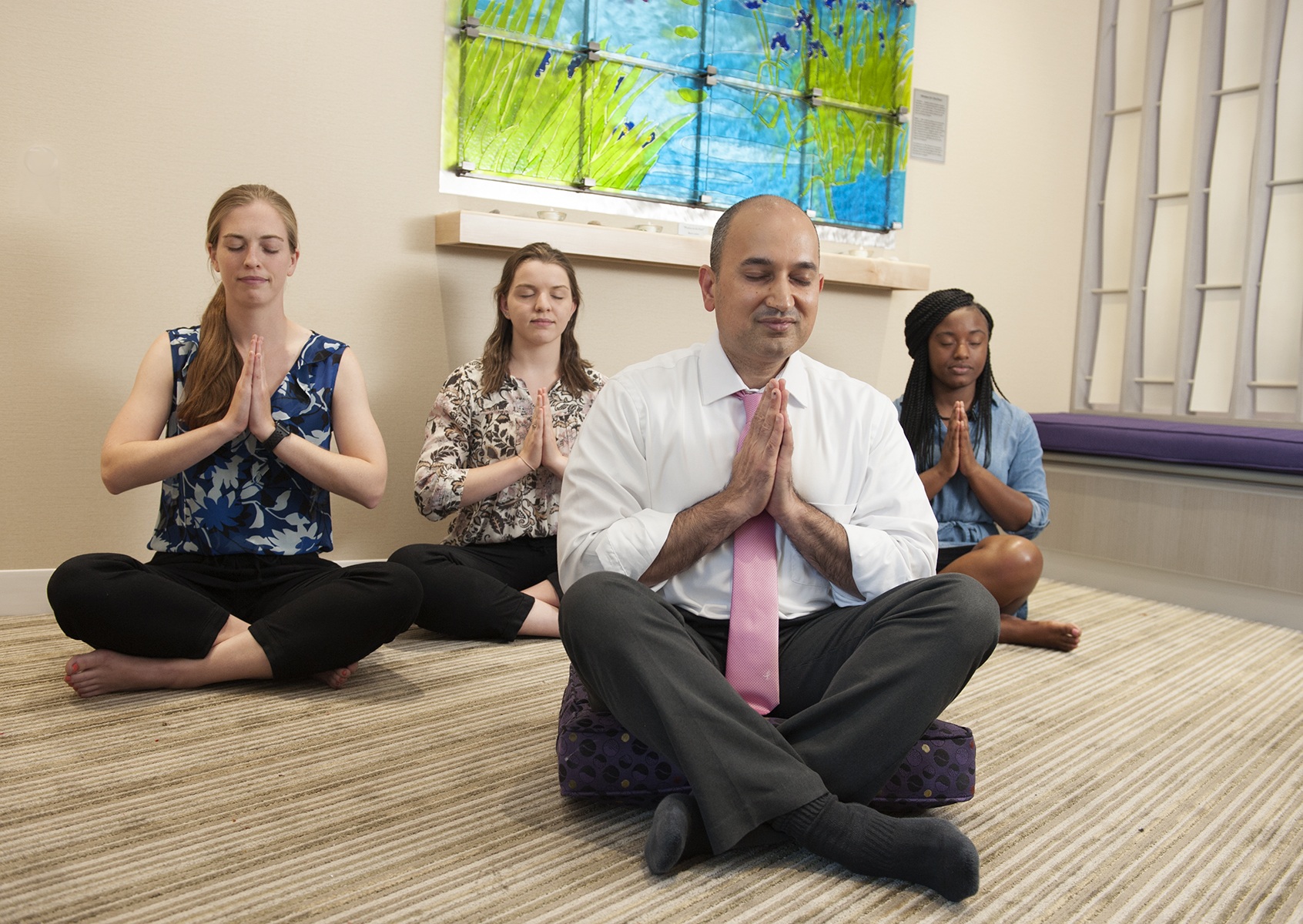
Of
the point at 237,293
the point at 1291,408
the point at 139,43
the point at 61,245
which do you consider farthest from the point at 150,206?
the point at 1291,408

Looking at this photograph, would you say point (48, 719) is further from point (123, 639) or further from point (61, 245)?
point (61, 245)

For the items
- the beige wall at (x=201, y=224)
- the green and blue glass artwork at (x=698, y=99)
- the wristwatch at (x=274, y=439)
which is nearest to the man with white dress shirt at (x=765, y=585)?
the wristwatch at (x=274, y=439)

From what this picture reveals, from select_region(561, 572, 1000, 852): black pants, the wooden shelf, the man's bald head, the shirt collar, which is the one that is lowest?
select_region(561, 572, 1000, 852): black pants

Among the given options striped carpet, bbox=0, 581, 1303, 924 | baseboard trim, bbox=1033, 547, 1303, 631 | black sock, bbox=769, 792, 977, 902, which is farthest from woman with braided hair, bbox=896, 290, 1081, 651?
black sock, bbox=769, 792, 977, 902

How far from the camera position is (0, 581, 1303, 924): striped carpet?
4.41 ft

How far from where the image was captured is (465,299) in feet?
10.6

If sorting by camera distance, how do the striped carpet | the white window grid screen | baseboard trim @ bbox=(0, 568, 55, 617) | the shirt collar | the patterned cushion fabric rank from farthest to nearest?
1. the white window grid screen
2. baseboard trim @ bbox=(0, 568, 55, 617)
3. the shirt collar
4. the patterned cushion fabric
5. the striped carpet

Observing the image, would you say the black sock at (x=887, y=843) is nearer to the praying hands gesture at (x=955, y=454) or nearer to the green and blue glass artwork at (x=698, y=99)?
the praying hands gesture at (x=955, y=454)

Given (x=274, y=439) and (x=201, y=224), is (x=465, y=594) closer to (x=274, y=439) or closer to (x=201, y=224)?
(x=274, y=439)

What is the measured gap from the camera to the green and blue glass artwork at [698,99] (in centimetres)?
321

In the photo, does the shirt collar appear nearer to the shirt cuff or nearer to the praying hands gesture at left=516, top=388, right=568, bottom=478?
the shirt cuff

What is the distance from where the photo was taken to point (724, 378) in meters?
1.76

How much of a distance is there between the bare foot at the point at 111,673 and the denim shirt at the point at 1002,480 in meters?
1.97

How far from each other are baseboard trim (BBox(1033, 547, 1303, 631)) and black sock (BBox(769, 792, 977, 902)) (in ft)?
8.09
